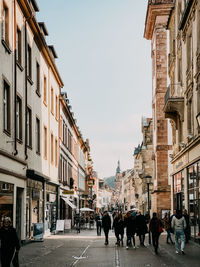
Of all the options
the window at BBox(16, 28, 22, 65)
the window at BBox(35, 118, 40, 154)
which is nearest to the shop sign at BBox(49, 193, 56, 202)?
the window at BBox(35, 118, 40, 154)

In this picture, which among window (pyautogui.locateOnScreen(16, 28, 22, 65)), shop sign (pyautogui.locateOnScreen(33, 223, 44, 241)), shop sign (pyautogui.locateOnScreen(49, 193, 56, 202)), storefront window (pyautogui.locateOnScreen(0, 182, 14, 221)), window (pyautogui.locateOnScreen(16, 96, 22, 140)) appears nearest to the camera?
storefront window (pyautogui.locateOnScreen(0, 182, 14, 221))

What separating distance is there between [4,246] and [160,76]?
37.4 metres

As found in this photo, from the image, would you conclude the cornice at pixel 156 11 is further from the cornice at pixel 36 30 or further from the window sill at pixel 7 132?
the window sill at pixel 7 132

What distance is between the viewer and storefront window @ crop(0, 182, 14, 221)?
19219 mm

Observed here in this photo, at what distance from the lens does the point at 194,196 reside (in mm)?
25344

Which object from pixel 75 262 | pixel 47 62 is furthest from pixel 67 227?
pixel 75 262

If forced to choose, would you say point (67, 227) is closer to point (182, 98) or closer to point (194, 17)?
point (182, 98)

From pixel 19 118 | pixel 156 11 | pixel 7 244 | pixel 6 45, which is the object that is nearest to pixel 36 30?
pixel 19 118

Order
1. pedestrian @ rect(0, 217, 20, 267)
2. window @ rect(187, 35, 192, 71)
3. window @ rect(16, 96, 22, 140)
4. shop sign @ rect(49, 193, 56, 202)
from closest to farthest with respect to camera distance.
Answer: pedestrian @ rect(0, 217, 20, 267) → window @ rect(16, 96, 22, 140) → window @ rect(187, 35, 192, 71) → shop sign @ rect(49, 193, 56, 202)

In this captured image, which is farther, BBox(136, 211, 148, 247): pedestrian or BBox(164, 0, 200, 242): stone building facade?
BBox(136, 211, 148, 247): pedestrian

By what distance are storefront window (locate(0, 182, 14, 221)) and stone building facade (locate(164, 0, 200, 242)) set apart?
8.49 meters

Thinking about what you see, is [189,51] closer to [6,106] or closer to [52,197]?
[6,106]

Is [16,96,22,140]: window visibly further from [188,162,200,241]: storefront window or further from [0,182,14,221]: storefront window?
[188,162,200,241]: storefront window

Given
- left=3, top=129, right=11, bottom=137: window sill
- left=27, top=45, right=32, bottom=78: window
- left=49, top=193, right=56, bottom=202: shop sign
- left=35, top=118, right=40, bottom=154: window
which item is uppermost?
left=27, top=45, right=32, bottom=78: window
